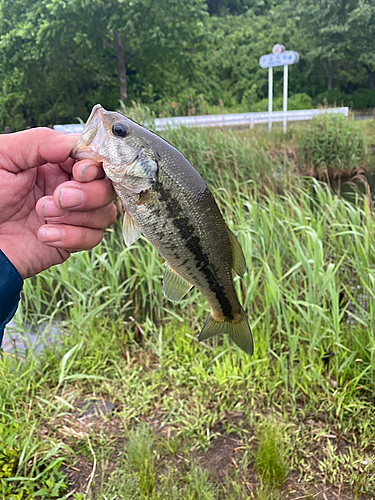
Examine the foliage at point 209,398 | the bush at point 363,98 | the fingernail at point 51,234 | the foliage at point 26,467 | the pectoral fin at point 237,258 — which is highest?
the fingernail at point 51,234

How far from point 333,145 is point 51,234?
961cm

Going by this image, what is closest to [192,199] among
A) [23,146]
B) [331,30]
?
[23,146]

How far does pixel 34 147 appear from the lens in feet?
4.20

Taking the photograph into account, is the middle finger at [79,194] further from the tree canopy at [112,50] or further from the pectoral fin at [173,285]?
the tree canopy at [112,50]

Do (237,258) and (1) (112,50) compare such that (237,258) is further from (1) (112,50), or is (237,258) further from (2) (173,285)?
(1) (112,50)

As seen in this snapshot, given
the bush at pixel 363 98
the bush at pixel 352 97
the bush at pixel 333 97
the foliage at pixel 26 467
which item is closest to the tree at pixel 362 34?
the bush at pixel 363 98

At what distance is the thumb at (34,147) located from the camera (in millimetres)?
1244

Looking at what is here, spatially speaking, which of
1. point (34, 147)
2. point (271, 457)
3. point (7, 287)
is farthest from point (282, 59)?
point (7, 287)

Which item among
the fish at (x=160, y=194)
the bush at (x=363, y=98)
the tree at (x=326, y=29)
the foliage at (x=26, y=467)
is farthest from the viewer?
the bush at (x=363, y=98)

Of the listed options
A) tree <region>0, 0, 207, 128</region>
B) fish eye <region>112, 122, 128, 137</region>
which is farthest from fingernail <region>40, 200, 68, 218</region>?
tree <region>0, 0, 207, 128</region>

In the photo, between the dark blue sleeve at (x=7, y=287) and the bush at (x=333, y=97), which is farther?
the bush at (x=333, y=97)

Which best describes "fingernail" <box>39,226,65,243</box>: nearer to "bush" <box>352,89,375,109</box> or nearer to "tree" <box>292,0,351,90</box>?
"bush" <box>352,89,375,109</box>

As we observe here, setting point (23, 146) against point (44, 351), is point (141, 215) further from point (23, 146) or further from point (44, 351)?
point (44, 351)

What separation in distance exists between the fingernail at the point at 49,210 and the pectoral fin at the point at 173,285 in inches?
16.1
